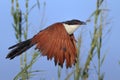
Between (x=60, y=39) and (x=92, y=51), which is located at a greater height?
(x=60, y=39)

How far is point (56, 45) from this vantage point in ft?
3.57

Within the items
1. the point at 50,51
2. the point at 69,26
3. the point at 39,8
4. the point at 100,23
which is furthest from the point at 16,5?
the point at 50,51

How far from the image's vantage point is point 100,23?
1560mm

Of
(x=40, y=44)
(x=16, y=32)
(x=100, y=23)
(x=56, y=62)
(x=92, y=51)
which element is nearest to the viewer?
(x=56, y=62)

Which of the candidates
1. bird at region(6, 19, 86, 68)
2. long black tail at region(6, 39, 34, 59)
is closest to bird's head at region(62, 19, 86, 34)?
bird at region(6, 19, 86, 68)

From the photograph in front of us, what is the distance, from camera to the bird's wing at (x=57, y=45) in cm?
100

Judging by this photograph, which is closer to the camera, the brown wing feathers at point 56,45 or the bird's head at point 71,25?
the brown wing feathers at point 56,45

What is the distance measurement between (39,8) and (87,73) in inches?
24.7

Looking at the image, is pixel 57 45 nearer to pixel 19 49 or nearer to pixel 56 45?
pixel 56 45

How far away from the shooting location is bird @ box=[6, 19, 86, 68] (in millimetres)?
1006

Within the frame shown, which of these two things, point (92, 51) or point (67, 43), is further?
point (92, 51)

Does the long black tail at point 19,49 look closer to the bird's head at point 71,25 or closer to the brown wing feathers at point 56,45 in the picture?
the brown wing feathers at point 56,45

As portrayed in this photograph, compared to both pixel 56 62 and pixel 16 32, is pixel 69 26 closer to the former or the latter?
pixel 56 62

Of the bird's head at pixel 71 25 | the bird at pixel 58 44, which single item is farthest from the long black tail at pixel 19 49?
the bird's head at pixel 71 25
